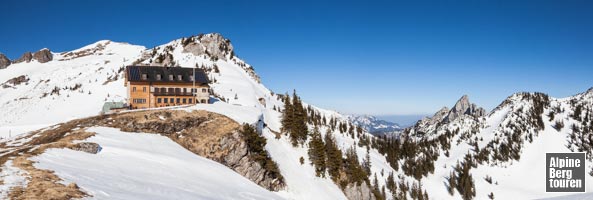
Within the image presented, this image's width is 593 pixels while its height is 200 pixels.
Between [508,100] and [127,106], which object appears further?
[508,100]

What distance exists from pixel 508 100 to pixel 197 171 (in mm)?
168220

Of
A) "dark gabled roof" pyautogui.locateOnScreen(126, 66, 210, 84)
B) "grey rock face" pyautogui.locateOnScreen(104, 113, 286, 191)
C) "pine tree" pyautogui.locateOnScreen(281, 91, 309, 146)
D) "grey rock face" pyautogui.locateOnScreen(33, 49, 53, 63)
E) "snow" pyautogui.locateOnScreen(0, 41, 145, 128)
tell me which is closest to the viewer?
"grey rock face" pyautogui.locateOnScreen(104, 113, 286, 191)

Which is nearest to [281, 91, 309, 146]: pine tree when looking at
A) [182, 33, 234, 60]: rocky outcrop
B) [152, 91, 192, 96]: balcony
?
[152, 91, 192, 96]: balcony

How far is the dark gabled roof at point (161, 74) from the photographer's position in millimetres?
64375

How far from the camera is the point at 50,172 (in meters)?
20.5

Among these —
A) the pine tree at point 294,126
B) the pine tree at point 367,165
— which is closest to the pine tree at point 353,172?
the pine tree at point 294,126

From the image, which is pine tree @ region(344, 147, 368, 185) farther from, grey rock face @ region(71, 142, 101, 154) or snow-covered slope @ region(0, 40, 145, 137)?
snow-covered slope @ region(0, 40, 145, 137)

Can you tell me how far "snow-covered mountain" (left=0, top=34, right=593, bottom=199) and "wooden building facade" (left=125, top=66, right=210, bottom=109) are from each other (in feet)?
19.5

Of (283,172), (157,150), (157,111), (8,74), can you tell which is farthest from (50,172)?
(8,74)

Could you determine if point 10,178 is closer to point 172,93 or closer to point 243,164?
point 243,164

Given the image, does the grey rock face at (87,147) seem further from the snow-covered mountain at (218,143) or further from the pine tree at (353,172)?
the pine tree at (353,172)

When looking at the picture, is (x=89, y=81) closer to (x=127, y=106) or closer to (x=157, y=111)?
(x=127, y=106)

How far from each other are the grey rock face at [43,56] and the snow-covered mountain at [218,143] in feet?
2.02

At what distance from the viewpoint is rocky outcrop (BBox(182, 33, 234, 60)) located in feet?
445
